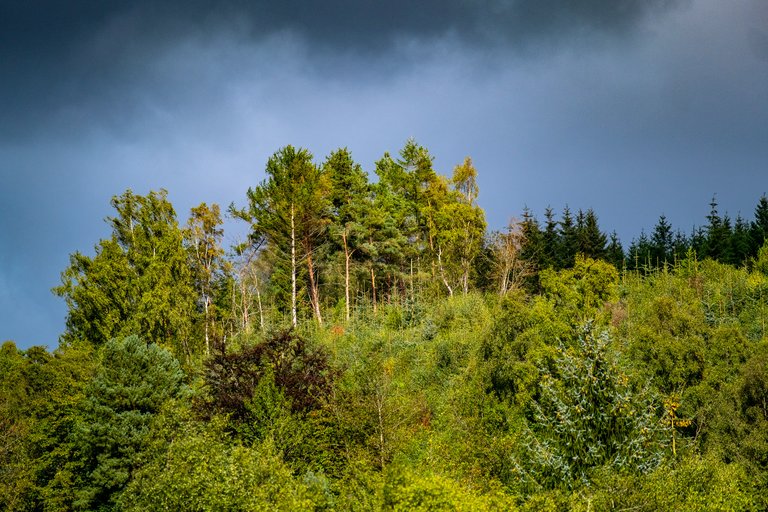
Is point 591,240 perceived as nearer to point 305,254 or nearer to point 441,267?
point 441,267

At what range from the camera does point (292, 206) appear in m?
44.4

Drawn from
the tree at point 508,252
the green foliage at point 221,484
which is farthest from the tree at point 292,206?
the green foliage at point 221,484

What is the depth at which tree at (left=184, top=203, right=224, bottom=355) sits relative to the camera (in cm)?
4809

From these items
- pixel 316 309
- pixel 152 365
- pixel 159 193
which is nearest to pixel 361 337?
pixel 316 309

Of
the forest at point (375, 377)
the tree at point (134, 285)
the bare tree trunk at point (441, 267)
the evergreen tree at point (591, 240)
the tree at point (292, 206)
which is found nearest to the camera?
the forest at point (375, 377)

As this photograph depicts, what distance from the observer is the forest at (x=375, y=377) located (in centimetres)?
1845

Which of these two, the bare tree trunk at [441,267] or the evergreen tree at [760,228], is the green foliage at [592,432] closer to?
the bare tree trunk at [441,267]

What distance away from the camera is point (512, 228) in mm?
52500

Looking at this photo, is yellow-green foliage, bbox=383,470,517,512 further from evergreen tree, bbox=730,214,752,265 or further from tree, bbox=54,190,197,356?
evergreen tree, bbox=730,214,752,265

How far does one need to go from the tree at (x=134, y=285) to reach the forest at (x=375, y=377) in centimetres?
17

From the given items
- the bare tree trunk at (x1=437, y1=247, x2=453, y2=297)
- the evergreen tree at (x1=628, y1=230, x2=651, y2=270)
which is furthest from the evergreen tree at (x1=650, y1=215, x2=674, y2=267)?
the bare tree trunk at (x1=437, y1=247, x2=453, y2=297)

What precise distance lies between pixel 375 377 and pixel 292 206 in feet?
73.6

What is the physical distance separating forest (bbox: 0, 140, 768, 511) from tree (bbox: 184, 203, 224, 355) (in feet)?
0.63

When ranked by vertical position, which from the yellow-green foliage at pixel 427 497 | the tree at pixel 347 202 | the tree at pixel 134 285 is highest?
the tree at pixel 347 202
